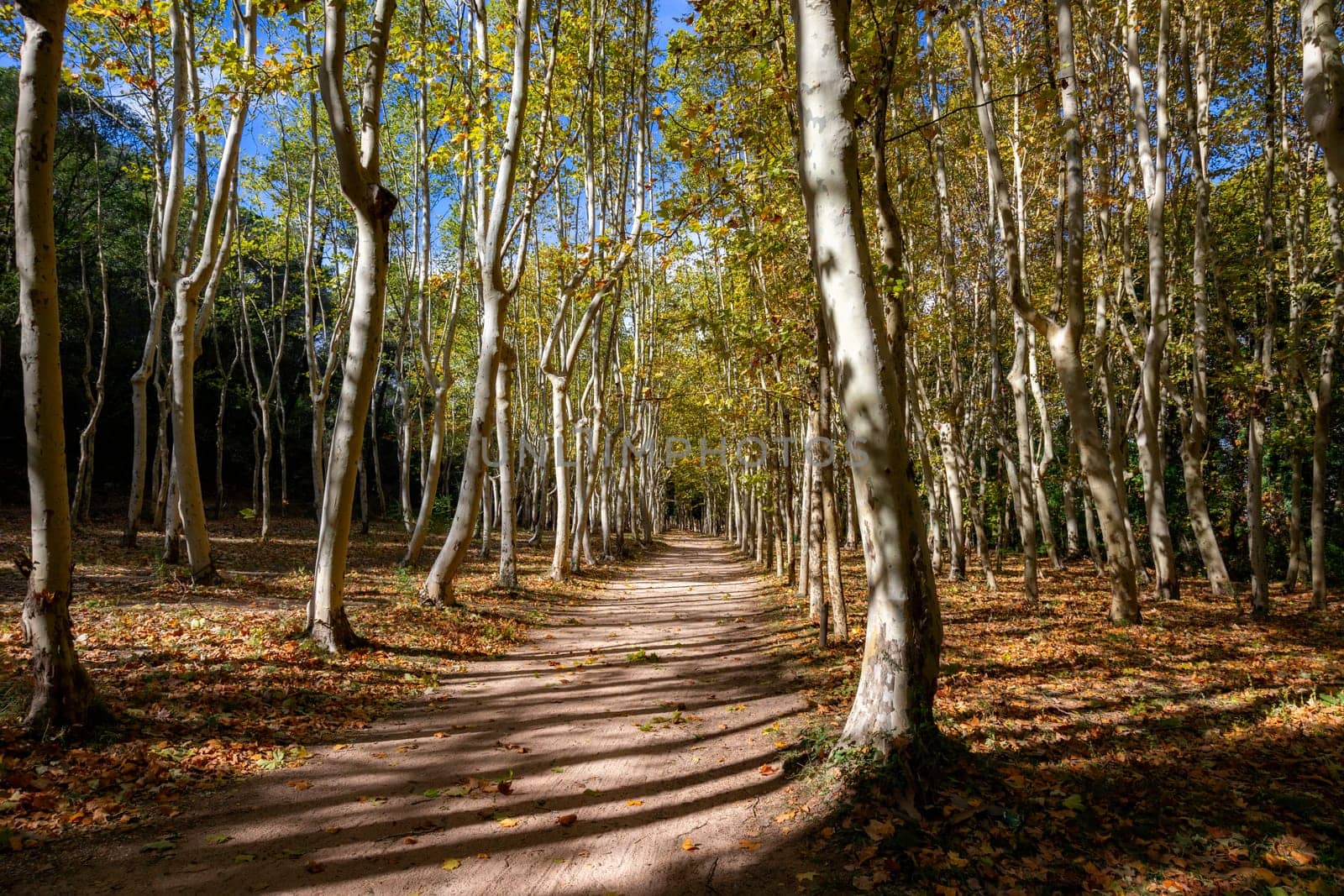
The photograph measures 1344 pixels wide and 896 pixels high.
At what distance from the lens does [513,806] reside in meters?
4.27

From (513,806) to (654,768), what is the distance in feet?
3.67

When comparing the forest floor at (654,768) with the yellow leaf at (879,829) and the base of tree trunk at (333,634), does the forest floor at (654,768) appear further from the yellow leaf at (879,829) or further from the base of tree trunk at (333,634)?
the base of tree trunk at (333,634)

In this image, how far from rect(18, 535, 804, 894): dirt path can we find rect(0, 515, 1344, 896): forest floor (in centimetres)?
2

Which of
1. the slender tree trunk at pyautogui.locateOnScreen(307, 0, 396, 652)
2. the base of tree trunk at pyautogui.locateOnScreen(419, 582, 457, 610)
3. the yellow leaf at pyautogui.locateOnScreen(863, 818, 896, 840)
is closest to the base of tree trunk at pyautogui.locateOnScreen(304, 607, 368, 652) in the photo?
the slender tree trunk at pyautogui.locateOnScreen(307, 0, 396, 652)

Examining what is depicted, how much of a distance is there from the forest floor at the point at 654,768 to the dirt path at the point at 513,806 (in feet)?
0.07

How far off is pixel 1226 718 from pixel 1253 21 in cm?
1260

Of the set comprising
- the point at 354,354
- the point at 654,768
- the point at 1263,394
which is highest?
the point at 354,354

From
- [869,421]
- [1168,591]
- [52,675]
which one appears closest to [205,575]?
[52,675]

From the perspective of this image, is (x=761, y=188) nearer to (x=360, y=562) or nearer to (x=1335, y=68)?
(x=1335, y=68)

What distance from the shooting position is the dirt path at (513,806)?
3445 millimetres

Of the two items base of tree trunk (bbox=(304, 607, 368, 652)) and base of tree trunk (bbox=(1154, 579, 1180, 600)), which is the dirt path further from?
base of tree trunk (bbox=(1154, 579, 1180, 600))

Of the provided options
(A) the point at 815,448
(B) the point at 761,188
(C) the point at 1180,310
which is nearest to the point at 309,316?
(B) the point at 761,188

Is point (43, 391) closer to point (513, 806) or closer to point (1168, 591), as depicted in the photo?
point (513, 806)

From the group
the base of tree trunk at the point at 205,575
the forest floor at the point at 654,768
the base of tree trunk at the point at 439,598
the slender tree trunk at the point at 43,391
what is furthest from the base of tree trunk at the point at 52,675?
the base of tree trunk at the point at 205,575
